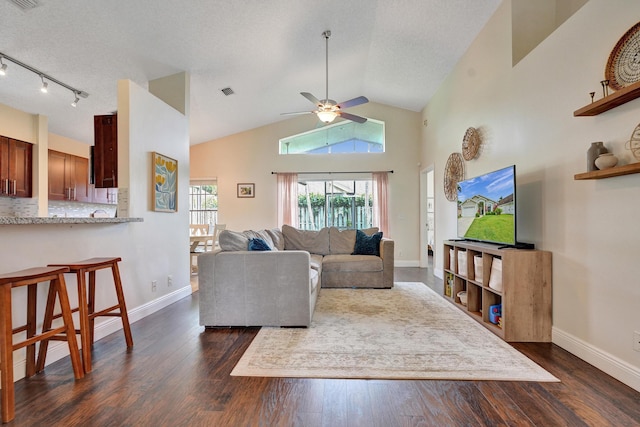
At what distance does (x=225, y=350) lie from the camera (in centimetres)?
243

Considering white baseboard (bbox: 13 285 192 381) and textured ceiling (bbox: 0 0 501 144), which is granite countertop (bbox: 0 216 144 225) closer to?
white baseboard (bbox: 13 285 192 381)

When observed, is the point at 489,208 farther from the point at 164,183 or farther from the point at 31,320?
the point at 31,320

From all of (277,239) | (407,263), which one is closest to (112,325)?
(277,239)

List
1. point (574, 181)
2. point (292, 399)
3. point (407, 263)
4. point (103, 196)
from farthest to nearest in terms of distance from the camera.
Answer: point (407, 263) < point (103, 196) < point (574, 181) < point (292, 399)

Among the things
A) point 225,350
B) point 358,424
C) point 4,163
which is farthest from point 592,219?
point 4,163

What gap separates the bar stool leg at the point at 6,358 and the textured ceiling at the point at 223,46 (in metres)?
2.51

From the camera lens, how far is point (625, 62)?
6.29ft

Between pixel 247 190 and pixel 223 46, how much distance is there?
12.0ft

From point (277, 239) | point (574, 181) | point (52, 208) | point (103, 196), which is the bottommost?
point (277, 239)

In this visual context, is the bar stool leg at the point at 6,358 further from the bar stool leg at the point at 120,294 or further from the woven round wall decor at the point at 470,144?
the woven round wall decor at the point at 470,144

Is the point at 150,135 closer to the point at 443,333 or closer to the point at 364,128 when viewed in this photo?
the point at 443,333

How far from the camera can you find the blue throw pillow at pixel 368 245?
15.9 ft

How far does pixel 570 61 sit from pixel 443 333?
7.84ft

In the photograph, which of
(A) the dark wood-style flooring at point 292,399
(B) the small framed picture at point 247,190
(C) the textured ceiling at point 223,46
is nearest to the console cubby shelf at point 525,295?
(A) the dark wood-style flooring at point 292,399
